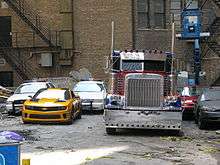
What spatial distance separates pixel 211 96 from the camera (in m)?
21.2

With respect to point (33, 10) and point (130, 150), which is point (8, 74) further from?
point (130, 150)

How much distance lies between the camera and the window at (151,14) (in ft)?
117

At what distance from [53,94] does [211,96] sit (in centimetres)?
623

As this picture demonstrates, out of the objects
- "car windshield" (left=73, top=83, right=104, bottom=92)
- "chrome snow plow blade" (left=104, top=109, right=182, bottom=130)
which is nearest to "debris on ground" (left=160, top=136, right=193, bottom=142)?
"chrome snow plow blade" (left=104, top=109, right=182, bottom=130)

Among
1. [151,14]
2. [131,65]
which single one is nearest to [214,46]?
[151,14]

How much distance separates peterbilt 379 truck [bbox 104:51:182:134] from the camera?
54.9ft

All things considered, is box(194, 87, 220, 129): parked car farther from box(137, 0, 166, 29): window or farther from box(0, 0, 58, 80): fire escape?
box(0, 0, 58, 80): fire escape

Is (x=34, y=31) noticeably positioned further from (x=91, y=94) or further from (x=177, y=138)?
(x=177, y=138)

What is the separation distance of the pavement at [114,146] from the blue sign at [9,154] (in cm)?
530

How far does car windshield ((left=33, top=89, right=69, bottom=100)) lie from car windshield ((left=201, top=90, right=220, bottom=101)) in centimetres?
537

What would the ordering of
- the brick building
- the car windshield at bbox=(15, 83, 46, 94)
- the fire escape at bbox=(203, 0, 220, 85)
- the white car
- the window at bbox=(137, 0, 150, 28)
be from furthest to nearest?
the window at bbox=(137, 0, 150, 28), the brick building, the fire escape at bbox=(203, 0, 220, 85), the car windshield at bbox=(15, 83, 46, 94), the white car

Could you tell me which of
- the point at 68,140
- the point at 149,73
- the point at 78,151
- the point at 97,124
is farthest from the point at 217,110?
the point at 78,151

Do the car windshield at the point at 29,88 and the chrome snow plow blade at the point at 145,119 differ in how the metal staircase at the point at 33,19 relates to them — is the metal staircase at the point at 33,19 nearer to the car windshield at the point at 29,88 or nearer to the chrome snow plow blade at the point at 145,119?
the car windshield at the point at 29,88

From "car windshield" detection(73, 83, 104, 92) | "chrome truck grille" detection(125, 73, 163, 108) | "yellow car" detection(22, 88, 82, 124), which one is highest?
"chrome truck grille" detection(125, 73, 163, 108)
